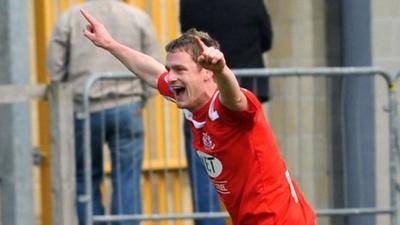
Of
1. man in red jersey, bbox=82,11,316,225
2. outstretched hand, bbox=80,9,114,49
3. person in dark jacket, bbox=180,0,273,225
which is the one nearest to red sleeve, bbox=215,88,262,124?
man in red jersey, bbox=82,11,316,225

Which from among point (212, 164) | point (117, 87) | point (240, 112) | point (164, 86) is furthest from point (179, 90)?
point (117, 87)

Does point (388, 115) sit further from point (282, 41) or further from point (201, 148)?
point (201, 148)

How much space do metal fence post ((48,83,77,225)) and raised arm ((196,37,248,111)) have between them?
2.58m

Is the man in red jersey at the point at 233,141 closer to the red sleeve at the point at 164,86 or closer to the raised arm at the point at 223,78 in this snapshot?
the raised arm at the point at 223,78

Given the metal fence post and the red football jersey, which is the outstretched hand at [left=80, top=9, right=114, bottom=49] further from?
the metal fence post

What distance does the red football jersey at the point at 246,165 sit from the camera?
231 inches

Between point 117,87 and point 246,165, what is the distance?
9.05 feet

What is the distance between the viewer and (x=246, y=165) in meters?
5.96

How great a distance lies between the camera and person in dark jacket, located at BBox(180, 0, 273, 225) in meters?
8.66

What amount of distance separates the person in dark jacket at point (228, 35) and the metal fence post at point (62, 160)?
81 cm

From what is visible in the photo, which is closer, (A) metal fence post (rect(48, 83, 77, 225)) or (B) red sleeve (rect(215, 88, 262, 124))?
(B) red sleeve (rect(215, 88, 262, 124))

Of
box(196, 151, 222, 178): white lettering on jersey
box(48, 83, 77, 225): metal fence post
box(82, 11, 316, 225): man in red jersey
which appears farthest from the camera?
box(48, 83, 77, 225): metal fence post

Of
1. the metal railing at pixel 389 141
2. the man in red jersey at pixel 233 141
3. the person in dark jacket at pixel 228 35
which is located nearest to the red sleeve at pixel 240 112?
the man in red jersey at pixel 233 141

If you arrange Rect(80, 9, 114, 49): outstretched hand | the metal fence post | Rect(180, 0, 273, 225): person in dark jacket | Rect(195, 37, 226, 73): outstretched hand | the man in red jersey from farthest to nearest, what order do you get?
Rect(180, 0, 273, 225): person in dark jacket
the metal fence post
Rect(80, 9, 114, 49): outstretched hand
the man in red jersey
Rect(195, 37, 226, 73): outstretched hand
